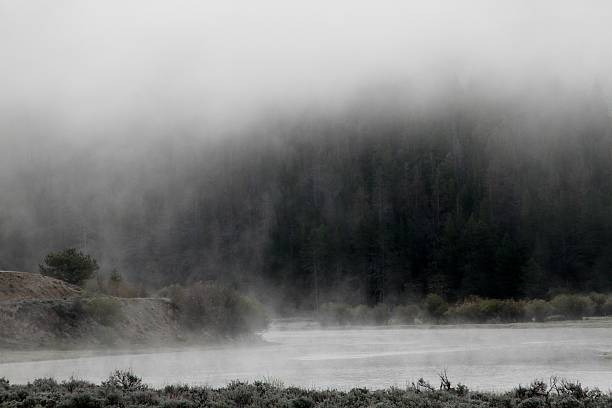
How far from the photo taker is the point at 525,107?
160 meters

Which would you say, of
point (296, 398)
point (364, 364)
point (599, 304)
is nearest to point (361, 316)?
point (599, 304)

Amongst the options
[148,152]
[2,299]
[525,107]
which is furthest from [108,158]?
[2,299]

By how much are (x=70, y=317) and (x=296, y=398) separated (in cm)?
3501

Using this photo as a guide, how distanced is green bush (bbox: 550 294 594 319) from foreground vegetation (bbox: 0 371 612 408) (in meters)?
62.8

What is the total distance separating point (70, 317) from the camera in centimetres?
5103

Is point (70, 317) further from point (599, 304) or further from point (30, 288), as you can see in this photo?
point (599, 304)

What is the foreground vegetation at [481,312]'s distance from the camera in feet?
265

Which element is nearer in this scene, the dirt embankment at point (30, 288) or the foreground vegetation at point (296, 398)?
the foreground vegetation at point (296, 398)

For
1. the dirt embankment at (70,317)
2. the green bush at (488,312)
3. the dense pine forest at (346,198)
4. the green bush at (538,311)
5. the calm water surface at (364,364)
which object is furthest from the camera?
the dense pine forest at (346,198)

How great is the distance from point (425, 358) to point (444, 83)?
150 m

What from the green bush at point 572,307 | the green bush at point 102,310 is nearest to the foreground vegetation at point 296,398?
the green bush at point 102,310

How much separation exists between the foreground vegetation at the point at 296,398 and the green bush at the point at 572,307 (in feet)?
206

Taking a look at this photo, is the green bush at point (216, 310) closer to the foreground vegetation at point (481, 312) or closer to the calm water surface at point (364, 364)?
the calm water surface at point (364, 364)

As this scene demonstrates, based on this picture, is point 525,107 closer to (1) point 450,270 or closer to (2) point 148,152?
(1) point 450,270
